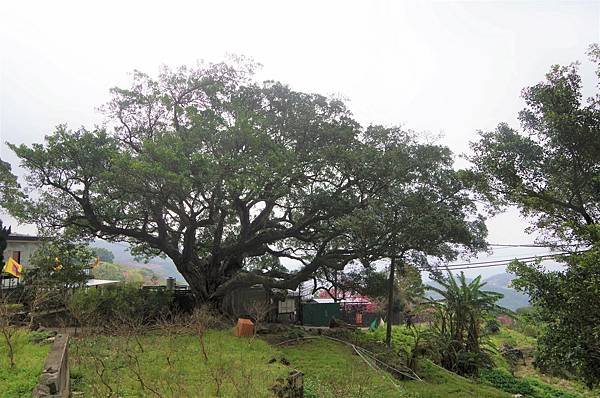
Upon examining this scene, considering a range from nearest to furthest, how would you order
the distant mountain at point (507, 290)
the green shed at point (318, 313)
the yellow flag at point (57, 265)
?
the distant mountain at point (507, 290) → the yellow flag at point (57, 265) → the green shed at point (318, 313)

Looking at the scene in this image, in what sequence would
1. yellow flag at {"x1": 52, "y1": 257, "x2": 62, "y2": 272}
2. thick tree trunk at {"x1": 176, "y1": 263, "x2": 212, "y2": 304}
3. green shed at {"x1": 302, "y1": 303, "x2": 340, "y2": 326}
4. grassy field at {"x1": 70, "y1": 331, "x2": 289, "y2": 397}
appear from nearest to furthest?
grassy field at {"x1": 70, "y1": 331, "x2": 289, "y2": 397} → yellow flag at {"x1": 52, "y1": 257, "x2": 62, "y2": 272} → thick tree trunk at {"x1": 176, "y1": 263, "x2": 212, "y2": 304} → green shed at {"x1": 302, "y1": 303, "x2": 340, "y2": 326}

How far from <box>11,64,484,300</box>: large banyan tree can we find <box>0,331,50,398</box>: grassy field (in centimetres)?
566

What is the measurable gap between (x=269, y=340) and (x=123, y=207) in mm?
7890

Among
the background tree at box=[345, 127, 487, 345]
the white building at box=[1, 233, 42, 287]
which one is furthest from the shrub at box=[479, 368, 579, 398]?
the white building at box=[1, 233, 42, 287]

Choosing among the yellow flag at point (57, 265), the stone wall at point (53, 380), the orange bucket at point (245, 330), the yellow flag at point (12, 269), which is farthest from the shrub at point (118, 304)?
the stone wall at point (53, 380)

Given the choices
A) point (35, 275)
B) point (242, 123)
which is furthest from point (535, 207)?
point (35, 275)

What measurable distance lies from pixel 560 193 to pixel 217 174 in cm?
977

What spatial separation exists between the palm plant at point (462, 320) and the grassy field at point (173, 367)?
8361 millimetres

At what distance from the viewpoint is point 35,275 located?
1827cm

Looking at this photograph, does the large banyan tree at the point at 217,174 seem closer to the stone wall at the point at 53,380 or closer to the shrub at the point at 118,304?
the shrub at the point at 118,304

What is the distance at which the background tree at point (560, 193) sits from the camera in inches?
322

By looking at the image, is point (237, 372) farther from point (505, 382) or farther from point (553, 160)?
point (505, 382)

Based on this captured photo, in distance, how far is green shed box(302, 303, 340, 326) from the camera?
75.5 feet

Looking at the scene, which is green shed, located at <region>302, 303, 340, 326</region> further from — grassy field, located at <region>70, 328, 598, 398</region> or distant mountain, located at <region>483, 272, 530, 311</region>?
distant mountain, located at <region>483, 272, 530, 311</region>
